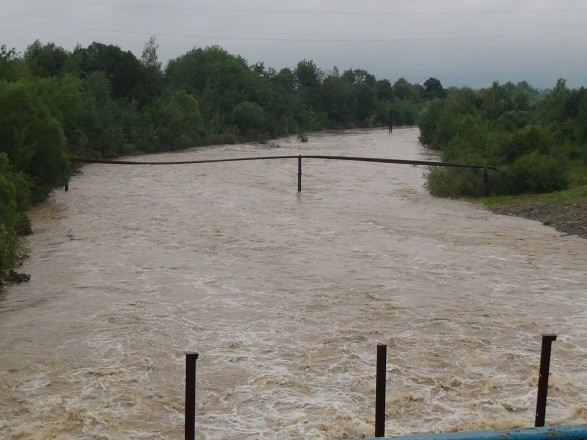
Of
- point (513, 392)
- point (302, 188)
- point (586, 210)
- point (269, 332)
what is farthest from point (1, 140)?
point (513, 392)

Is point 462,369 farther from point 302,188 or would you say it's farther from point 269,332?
point 302,188

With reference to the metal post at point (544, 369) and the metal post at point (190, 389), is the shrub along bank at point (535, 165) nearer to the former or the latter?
the metal post at point (544, 369)

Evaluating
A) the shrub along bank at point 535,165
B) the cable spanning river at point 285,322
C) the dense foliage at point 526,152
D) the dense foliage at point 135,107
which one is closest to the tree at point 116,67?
the dense foliage at point 135,107

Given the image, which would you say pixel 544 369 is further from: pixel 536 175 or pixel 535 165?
pixel 535 165

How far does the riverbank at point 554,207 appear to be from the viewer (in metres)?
20.7

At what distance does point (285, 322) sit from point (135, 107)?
37.2 m

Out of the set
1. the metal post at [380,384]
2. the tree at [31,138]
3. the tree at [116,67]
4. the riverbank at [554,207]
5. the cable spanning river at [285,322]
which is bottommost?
the cable spanning river at [285,322]

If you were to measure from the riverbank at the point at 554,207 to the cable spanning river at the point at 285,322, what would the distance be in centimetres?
64

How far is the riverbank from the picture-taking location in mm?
20656

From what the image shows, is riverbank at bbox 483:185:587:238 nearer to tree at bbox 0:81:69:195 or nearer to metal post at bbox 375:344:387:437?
tree at bbox 0:81:69:195

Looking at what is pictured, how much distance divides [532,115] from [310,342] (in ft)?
111

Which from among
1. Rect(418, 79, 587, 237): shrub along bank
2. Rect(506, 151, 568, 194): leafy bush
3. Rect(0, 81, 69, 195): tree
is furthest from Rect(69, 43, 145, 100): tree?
Rect(506, 151, 568, 194): leafy bush

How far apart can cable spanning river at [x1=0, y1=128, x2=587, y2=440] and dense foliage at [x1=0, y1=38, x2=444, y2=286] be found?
212 centimetres

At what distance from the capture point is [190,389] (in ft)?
20.2
